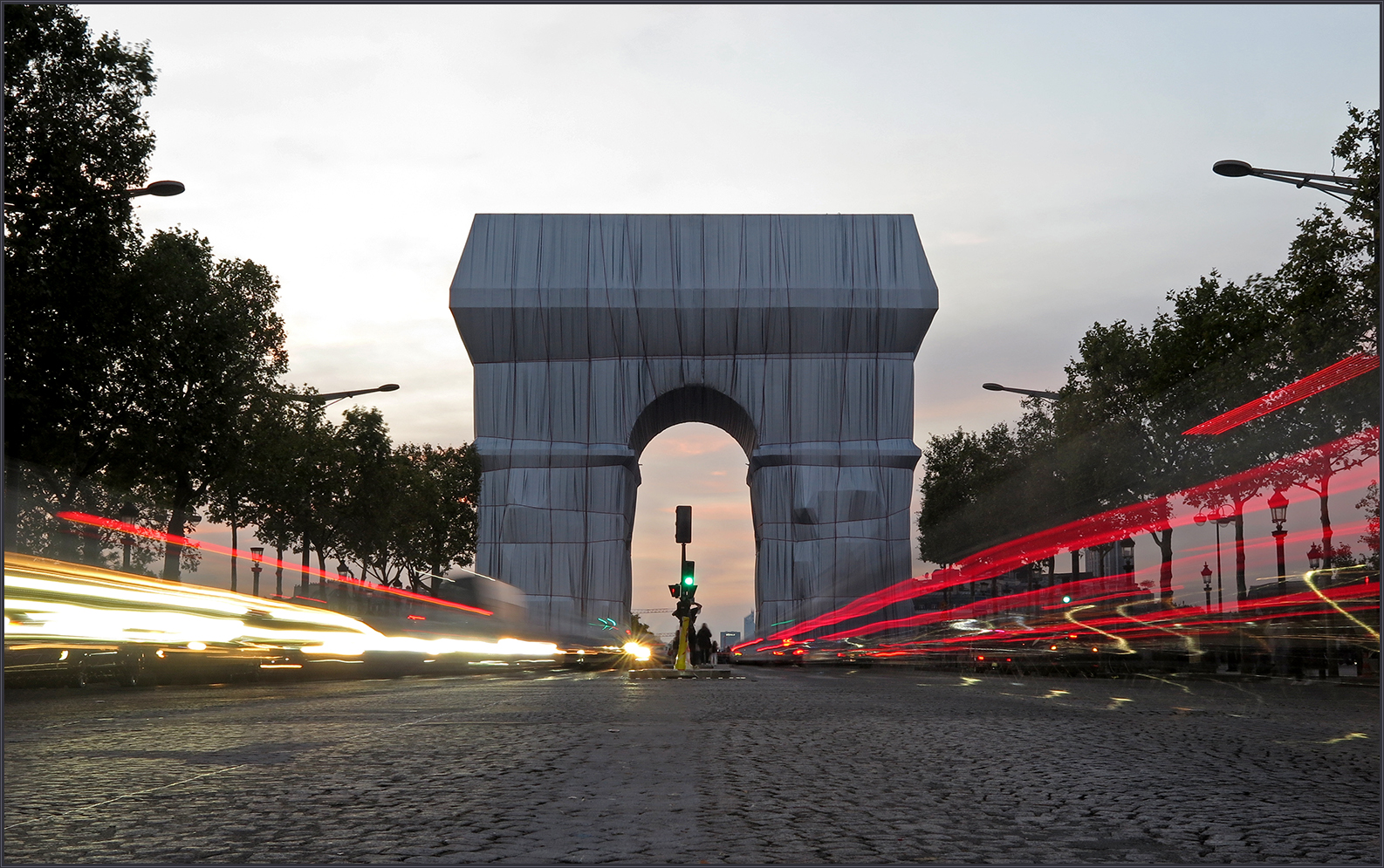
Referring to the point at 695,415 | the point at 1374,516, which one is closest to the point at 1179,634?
the point at 1374,516

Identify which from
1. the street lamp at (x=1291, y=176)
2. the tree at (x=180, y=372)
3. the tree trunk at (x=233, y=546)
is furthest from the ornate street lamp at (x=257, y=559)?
the street lamp at (x=1291, y=176)

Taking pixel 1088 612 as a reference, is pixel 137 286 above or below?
above

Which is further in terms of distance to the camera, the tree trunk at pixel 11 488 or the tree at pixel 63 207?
the tree trunk at pixel 11 488

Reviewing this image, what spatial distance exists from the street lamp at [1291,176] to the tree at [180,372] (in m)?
17.1

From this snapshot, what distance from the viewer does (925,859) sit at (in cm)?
480

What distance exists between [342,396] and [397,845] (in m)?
32.7

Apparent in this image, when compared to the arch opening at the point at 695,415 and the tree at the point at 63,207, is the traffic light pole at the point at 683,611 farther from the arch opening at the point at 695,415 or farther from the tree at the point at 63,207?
the arch opening at the point at 695,415

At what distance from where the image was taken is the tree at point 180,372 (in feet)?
82.2

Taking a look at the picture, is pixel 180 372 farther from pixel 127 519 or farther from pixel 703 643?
pixel 703 643

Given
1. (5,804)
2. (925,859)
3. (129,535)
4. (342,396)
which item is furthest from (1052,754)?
(129,535)

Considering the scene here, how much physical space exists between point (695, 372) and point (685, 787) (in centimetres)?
5205

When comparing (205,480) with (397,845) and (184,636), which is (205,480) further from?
(397,845)

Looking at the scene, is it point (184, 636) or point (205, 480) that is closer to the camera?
point (184, 636)

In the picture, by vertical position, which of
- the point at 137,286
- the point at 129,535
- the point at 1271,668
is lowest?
the point at 1271,668
